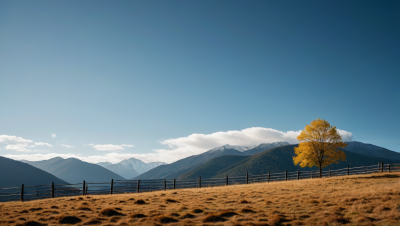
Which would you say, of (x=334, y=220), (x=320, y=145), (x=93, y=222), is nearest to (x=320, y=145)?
(x=320, y=145)

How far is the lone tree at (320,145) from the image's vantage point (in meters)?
42.8

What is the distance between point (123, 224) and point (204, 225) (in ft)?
12.2

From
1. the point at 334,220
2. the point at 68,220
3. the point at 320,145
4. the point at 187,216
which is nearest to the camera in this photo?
the point at 334,220

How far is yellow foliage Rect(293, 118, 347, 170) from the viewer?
141ft

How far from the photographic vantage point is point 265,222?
9422 millimetres

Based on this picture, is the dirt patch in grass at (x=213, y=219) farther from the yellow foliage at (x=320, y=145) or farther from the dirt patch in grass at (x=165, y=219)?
A: the yellow foliage at (x=320, y=145)

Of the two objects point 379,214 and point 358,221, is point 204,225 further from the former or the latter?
point 379,214

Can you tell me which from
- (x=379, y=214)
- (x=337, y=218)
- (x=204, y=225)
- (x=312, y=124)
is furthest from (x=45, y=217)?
(x=312, y=124)

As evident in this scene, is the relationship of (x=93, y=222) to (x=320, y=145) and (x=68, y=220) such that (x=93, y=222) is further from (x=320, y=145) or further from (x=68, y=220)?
(x=320, y=145)

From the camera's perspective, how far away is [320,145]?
43.1 m

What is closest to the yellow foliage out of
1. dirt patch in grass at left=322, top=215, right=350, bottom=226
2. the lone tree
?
the lone tree

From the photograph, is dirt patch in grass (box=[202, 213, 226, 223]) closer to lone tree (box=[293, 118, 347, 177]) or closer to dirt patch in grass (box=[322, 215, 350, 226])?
dirt patch in grass (box=[322, 215, 350, 226])

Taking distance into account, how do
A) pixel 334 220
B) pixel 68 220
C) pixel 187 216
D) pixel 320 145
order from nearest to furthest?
1. pixel 334 220
2. pixel 68 220
3. pixel 187 216
4. pixel 320 145

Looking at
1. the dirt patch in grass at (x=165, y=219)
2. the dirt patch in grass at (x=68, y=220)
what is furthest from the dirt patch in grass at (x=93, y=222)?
the dirt patch in grass at (x=165, y=219)
